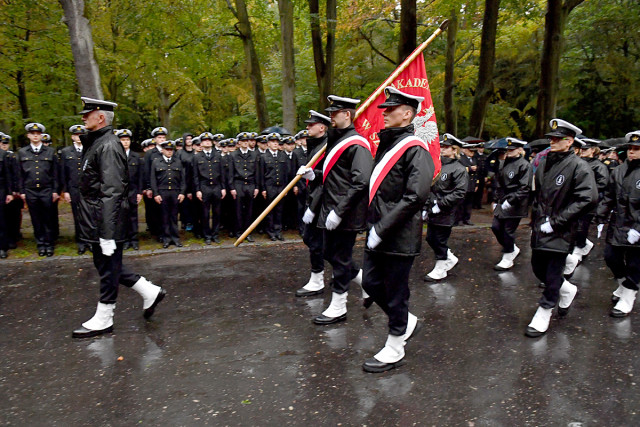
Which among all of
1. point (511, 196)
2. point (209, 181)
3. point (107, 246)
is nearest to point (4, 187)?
point (209, 181)

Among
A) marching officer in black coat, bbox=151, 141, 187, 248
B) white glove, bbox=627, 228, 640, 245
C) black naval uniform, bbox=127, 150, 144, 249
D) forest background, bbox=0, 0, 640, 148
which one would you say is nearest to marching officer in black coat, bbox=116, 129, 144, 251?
black naval uniform, bbox=127, 150, 144, 249

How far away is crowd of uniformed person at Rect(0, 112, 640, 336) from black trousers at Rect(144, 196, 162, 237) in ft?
0.10

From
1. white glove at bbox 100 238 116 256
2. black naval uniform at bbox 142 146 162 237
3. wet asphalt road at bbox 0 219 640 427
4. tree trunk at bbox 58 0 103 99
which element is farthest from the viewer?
tree trunk at bbox 58 0 103 99

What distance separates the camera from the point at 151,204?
11102 millimetres

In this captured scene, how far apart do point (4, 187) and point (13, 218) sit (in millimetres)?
922

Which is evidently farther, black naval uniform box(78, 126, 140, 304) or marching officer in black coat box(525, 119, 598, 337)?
marching officer in black coat box(525, 119, 598, 337)

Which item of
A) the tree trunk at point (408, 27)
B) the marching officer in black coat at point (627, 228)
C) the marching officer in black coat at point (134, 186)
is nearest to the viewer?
the marching officer in black coat at point (627, 228)

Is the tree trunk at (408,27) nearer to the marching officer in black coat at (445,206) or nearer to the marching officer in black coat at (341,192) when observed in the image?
A: the marching officer in black coat at (445,206)

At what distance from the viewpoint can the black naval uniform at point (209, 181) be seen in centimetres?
1081

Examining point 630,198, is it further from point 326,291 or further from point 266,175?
point 266,175

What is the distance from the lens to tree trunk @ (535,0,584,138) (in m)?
16.1

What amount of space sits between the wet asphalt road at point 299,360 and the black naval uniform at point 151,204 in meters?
3.14

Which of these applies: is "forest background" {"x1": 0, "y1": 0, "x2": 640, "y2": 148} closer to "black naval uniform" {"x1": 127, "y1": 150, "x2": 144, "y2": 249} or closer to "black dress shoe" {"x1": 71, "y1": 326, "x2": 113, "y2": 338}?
"black naval uniform" {"x1": 127, "y1": 150, "x2": 144, "y2": 249}

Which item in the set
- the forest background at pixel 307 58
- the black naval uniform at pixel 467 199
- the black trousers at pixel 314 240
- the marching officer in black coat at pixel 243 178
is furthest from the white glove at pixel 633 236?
the forest background at pixel 307 58
